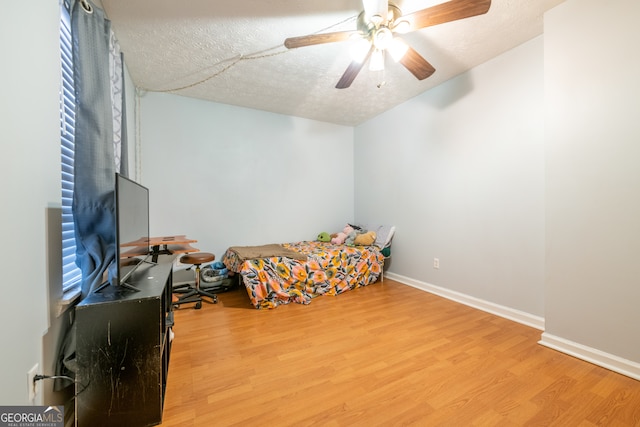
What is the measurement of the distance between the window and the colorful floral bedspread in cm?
143

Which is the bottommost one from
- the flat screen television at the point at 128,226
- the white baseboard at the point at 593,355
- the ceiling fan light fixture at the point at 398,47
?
the white baseboard at the point at 593,355

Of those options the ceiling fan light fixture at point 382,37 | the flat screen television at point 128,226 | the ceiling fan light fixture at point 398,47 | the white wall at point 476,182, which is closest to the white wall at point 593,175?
the white wall at point 476,182

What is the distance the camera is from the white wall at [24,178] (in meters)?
0.85

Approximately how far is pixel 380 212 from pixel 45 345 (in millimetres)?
3695

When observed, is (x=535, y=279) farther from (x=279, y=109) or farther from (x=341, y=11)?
(x=279, y=109)

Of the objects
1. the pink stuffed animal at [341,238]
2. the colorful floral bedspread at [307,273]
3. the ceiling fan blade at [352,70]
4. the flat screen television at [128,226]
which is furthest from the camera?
the pink stuffed animal at [341,238]

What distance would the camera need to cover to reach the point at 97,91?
1.42 meters

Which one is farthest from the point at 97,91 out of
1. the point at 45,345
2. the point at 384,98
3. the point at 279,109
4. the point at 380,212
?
the point at 380,212

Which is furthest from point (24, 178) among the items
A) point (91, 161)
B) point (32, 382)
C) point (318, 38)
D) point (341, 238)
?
point (341, 238)

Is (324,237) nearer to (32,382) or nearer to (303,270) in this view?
(303,270)

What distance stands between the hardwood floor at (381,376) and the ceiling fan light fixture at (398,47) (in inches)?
89.3

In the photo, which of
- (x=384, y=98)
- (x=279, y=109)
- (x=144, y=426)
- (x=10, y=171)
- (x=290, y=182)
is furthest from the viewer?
(x=290, y=182)

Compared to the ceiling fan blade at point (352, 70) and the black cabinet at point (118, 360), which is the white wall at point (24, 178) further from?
the ceiling fan blade at point (352, 70)

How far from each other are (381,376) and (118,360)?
1.46 meters
